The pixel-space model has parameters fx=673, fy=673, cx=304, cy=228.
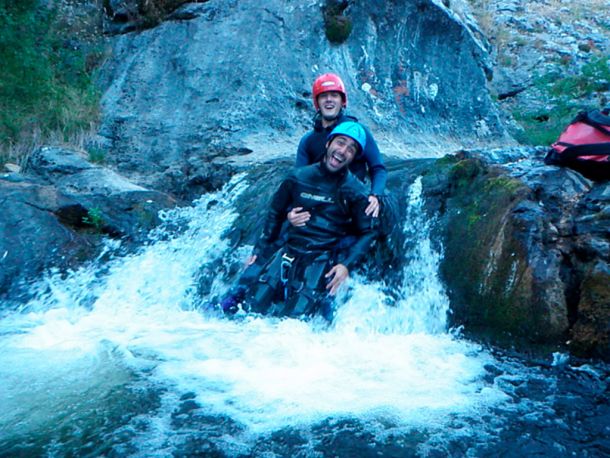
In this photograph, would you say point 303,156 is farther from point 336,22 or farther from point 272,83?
point 336,22

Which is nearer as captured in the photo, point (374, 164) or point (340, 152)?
point (340, 152)

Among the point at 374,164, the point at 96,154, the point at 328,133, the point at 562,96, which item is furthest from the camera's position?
the point at 562,96

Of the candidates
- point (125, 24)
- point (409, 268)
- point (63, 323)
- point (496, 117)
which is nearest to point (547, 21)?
point (496, 117)

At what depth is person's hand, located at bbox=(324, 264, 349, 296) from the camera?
4852 mm

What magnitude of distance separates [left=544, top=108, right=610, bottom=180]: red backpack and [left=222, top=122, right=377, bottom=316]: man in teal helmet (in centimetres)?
157

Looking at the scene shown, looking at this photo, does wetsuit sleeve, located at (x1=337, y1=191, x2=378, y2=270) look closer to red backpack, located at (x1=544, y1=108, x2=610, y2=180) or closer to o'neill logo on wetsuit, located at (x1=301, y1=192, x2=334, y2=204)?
o'neill logo on wetsuit, located at (x1=301, y1=192, x2=334, y2=204)

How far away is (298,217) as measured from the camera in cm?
500

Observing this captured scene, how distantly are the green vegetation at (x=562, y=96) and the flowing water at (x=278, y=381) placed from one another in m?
8.85

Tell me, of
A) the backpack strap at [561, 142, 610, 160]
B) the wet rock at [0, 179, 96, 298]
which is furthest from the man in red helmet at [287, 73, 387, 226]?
the wet rock at [0, 179, 96, 298]

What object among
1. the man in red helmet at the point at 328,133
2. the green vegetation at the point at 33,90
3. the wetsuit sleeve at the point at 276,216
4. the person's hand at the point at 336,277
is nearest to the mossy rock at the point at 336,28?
the green vegetation at the point at 33,90

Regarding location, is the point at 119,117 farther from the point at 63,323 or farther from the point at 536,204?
the point at 536,204

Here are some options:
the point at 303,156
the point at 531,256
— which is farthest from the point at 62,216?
the point at 531,256

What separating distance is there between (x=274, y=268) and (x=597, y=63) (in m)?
13.5

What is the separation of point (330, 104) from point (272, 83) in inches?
162
